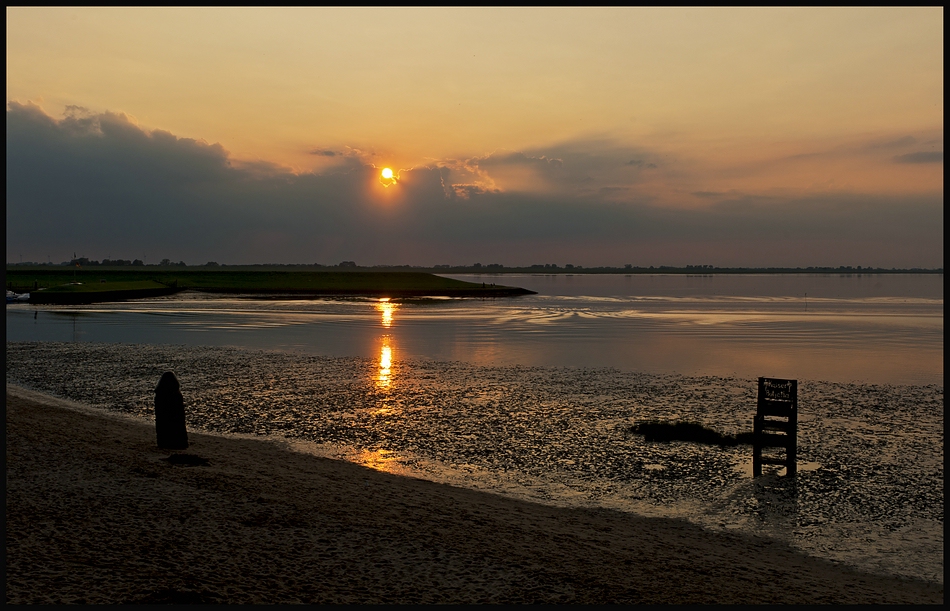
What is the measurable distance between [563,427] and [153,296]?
94.6 m

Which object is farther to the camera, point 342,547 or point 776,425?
point 776,425

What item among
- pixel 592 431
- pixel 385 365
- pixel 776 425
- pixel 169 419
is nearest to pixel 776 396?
pixel 776 425

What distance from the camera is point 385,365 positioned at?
30.6 meters

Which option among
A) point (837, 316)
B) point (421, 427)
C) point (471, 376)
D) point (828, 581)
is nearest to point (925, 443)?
point (828, 581)

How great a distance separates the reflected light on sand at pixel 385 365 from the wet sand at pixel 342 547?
41.5 ft

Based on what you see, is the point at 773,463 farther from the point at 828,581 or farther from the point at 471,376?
the point at 471,376

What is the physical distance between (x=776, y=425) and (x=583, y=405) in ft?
23.5

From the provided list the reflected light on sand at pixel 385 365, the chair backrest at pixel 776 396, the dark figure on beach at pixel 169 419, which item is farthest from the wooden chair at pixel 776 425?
the reflected light on sand at pixel 385 365

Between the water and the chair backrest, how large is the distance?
1.32 meters

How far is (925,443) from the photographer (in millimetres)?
16984

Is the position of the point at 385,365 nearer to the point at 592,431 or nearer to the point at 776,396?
the point at 592,431

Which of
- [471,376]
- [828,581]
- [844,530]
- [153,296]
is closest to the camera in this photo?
[828,581]

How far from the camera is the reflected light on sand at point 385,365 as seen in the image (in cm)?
2578

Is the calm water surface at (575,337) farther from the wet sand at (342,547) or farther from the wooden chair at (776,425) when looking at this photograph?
the wet sand at (342,547)
